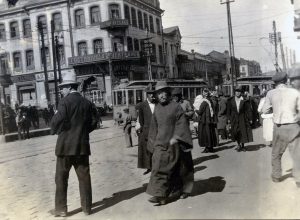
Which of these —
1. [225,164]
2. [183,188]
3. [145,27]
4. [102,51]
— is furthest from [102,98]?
[183,188]

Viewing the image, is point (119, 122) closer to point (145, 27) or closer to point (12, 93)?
point (145, 27)

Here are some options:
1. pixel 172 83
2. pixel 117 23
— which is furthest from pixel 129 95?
pixel 117 23

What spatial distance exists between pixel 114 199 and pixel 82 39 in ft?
124

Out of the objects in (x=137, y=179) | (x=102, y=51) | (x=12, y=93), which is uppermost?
→ (x=102, y=51)

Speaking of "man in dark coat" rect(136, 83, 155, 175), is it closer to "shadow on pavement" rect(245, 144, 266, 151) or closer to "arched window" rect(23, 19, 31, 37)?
"shadow on pavement" rect(245, 144, 266, 151)

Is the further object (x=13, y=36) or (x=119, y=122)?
(x=13, y=36)

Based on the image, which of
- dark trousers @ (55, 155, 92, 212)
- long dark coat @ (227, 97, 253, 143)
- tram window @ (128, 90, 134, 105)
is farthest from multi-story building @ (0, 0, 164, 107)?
dark trousers @ (55, 155, 92, 212)

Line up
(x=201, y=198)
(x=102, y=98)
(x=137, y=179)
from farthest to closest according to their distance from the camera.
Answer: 1. (x=102, y=98)
2. (x=137, y=179)
3. (x=201, y=198)

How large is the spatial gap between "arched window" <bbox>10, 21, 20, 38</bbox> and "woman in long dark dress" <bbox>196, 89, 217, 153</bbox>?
118 feet

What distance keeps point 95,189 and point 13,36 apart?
4039 cm

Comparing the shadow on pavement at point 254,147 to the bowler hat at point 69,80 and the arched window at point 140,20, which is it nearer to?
the bowler hat at point 69,80

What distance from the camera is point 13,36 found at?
148 feet

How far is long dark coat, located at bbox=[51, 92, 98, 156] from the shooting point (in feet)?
19.3

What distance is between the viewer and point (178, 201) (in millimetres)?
6297
